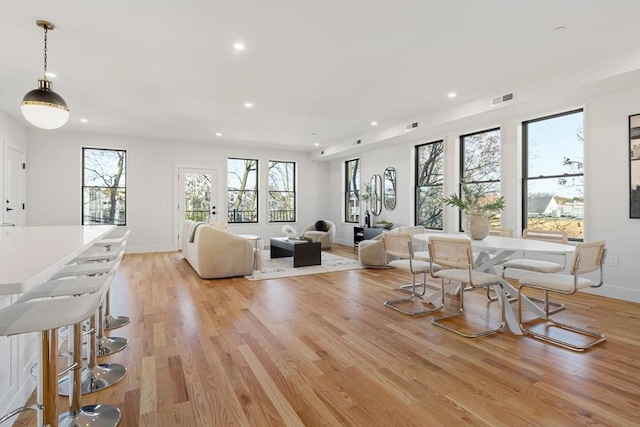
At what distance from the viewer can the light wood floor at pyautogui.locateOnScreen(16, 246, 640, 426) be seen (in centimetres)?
178

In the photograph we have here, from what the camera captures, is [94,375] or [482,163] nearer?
[94,375]

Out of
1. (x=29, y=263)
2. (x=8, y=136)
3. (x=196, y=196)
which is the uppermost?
(x=8, y=136)

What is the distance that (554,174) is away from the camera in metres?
4.75

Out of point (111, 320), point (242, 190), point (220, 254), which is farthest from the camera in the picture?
point (242, 190)

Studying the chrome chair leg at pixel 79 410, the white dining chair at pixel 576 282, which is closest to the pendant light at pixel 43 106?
the chrome chair leg at pixel 79 410

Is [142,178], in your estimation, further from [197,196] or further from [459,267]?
[459,267]

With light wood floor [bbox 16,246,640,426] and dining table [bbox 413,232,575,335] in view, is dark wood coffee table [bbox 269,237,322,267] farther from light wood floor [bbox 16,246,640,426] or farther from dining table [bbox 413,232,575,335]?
→ dining table [bbox 413,232,575,335]

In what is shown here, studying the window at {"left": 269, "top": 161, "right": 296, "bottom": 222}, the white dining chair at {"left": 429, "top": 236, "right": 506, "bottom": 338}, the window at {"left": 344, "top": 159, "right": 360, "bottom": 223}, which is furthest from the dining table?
the window at {"left": 269, "top": 161, "right": 296, "bottom": 222}

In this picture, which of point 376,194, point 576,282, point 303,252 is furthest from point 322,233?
point 576,282

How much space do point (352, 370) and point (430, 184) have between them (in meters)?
5.16

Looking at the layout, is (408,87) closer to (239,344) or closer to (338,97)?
(338,97)

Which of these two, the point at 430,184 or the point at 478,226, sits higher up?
the point at 430,184

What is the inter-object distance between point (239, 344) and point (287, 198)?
7.06 m

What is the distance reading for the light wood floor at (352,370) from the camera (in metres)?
1.78
